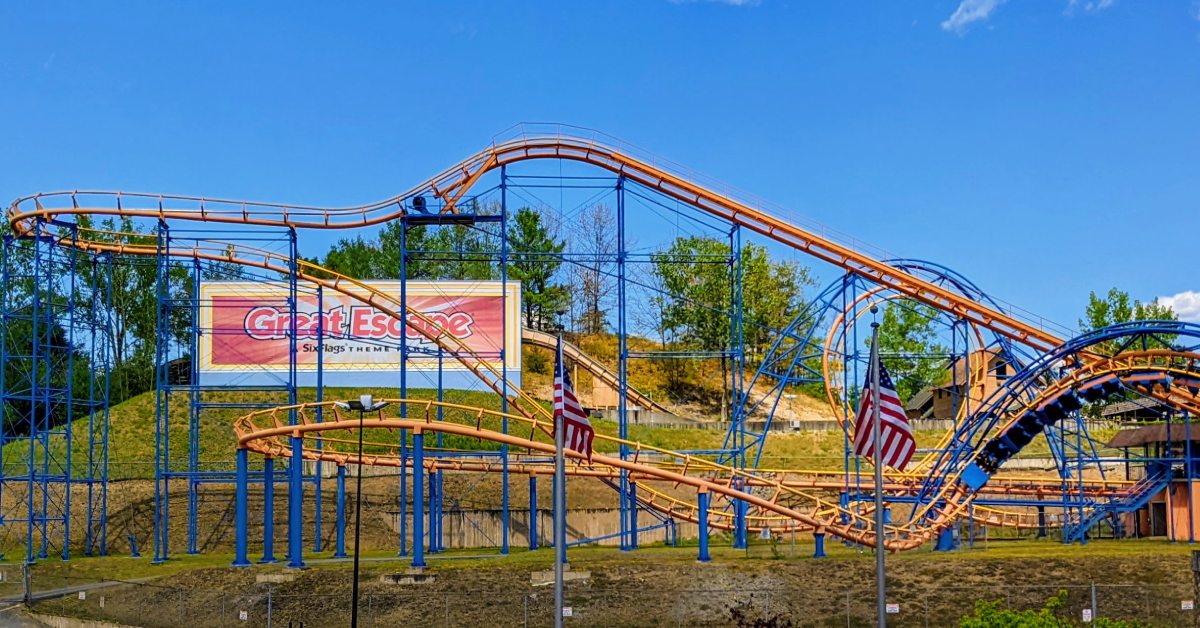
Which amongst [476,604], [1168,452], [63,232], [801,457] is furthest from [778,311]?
[476,604]

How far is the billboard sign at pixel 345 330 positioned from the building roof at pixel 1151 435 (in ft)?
89.3

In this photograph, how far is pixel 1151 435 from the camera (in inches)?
1770

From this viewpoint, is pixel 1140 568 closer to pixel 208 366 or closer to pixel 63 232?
pixel 63 232

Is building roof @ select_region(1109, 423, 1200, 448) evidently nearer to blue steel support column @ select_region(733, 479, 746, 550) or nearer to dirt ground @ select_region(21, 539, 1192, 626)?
dirt ground @ select_region(21, 539, 1192, 626)

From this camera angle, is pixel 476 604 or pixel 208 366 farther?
pixel 208 366

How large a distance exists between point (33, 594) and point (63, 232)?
47.0 feet

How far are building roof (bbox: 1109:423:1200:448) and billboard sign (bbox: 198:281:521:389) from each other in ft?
89.3

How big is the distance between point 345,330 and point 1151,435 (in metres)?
37.0

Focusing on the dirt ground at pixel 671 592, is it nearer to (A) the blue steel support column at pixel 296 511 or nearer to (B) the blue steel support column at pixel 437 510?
(A) the blue steel support column at pixel 296 511

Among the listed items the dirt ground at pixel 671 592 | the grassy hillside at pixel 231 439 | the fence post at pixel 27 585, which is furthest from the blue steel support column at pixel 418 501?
the grassy hillside at pixel 231 439

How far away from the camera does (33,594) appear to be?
3597 centimetres

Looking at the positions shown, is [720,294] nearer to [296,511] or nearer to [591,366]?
[591,366]

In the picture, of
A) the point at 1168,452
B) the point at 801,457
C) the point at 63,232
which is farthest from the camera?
the point at 801,457

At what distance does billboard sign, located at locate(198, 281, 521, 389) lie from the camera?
203ft
